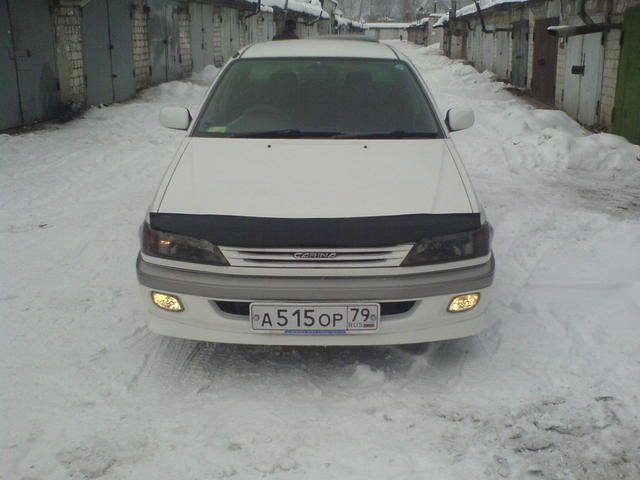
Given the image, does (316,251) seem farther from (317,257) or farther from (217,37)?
(217,37)

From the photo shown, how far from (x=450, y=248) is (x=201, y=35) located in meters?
19.0

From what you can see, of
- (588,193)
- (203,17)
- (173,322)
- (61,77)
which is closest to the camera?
(173,322)

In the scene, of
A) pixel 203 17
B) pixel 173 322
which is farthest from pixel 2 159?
pixel 203 17

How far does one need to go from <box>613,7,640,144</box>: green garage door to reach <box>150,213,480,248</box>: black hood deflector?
7.11m

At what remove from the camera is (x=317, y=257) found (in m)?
2.93

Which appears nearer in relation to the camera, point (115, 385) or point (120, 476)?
point (120, 476)

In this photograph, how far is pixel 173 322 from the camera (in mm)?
3107

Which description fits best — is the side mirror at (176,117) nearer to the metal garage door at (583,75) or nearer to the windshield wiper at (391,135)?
the windshield wiper at (391,135)

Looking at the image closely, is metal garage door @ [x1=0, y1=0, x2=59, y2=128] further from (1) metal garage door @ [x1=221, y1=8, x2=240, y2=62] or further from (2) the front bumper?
(1) metal garage door @ [x1=221, y1=8, x2=240, y2=62]

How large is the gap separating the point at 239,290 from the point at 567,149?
675 cm

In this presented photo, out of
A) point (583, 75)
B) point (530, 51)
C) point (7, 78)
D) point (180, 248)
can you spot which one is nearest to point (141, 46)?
point (7, 78)

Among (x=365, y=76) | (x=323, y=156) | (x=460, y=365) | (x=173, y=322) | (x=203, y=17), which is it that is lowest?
(x=460, y=365)

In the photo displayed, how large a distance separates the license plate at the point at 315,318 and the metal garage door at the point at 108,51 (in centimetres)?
1116

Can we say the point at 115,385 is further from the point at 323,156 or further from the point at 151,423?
the point at 323,156
